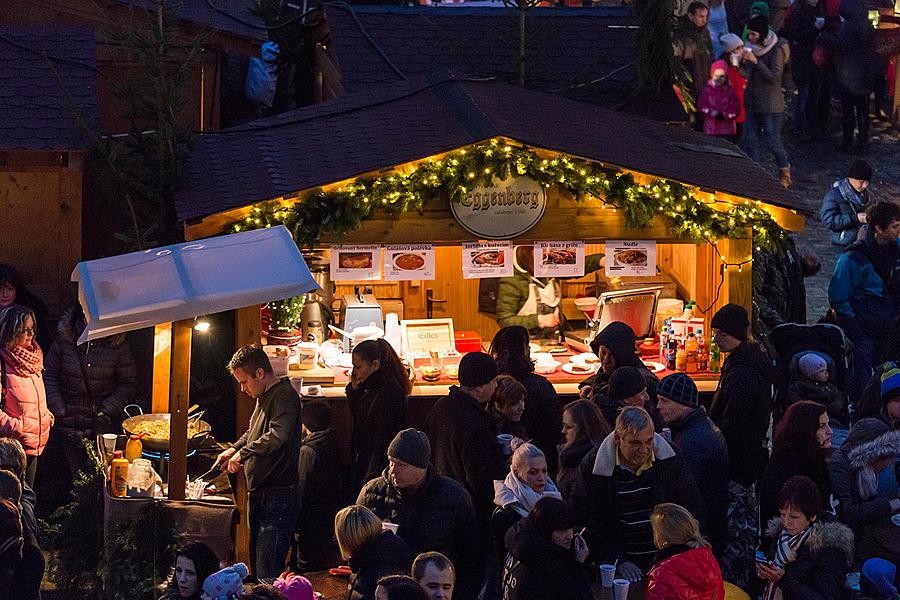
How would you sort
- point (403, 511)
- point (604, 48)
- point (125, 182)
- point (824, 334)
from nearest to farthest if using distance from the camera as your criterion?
point (403, 511) → point (824, 334) → point (125, 182) → point (604, 48)

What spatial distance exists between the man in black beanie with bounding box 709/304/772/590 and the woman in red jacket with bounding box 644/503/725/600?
275cm

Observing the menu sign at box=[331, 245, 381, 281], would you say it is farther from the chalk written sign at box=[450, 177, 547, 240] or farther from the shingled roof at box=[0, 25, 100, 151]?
the shingled roof at box=[0, 25, 100, 151]

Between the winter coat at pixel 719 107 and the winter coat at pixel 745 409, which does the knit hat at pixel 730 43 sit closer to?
the winter coat at pixel 719 107

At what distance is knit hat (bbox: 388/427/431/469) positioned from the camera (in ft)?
27.9

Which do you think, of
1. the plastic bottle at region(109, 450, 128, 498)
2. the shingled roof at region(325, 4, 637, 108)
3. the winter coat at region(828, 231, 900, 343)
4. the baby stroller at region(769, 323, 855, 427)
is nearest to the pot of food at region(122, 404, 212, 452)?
the plastic bottle at region(109, 450, 128, 498)

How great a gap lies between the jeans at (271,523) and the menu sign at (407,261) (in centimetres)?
245

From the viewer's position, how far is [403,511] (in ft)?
28.2

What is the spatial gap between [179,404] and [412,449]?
2.03m

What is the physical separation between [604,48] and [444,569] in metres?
9.79

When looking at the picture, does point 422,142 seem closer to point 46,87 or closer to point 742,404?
point 742,404

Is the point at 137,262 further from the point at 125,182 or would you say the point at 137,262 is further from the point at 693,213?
the point at 693,213

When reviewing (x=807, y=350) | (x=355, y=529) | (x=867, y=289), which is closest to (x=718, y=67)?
(x=867, y=289)

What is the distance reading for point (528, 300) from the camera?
13758mm

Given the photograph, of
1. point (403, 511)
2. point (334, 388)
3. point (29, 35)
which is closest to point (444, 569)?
point (403, 511)
